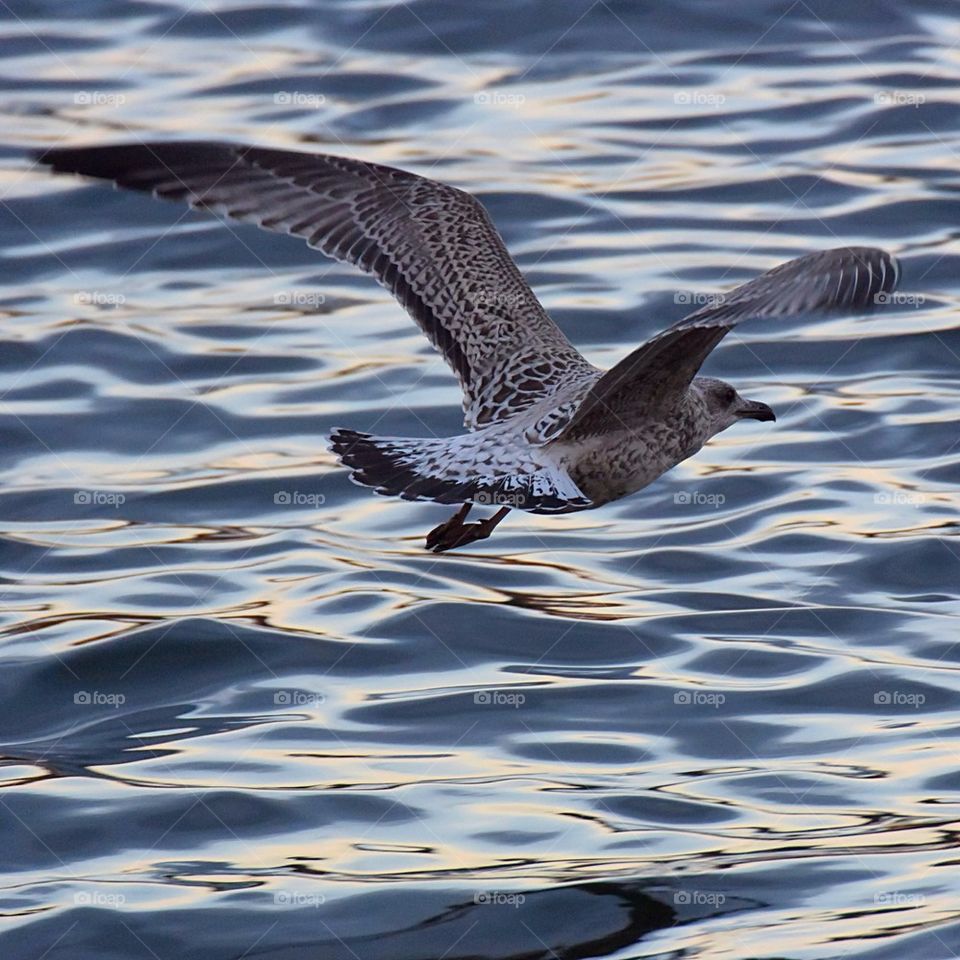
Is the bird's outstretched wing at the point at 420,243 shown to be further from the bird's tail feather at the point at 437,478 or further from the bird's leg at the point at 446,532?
the bird's tail feather at the point at 437,478

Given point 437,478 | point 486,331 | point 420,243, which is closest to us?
point 437,478

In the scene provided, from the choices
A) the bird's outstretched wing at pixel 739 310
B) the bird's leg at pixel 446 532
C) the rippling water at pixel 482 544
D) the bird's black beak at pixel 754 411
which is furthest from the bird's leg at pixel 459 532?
the bird's black beak at pixel 754 411

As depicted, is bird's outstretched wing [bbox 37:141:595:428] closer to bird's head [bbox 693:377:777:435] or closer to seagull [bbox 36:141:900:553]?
seagull [bbox 36:141:900:553]

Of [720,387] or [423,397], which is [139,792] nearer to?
[720,387]

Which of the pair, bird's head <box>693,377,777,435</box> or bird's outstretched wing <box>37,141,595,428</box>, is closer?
bird's head <box>693,377,777,435</box>

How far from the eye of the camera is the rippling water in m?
7.69

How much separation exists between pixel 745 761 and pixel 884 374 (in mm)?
4498

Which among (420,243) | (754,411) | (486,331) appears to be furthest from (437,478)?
(420,243)

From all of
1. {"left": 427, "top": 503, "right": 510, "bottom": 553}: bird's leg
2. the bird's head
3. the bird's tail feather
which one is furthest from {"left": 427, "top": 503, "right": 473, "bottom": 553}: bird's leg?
the bird's head

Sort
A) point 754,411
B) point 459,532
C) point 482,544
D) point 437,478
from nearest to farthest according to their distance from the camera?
point 437,478 → point 459,532 → point 754,411 → point 482,544

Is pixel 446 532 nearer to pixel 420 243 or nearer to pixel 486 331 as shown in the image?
pixel 486 331

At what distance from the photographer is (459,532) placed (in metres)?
8.44

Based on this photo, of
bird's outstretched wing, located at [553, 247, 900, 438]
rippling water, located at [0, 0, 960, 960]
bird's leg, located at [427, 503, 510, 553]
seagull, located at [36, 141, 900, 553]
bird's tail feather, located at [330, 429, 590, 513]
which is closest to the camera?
bird's outstretched wing, located at [553, 247, 900, 438]

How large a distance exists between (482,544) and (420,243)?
223cm
